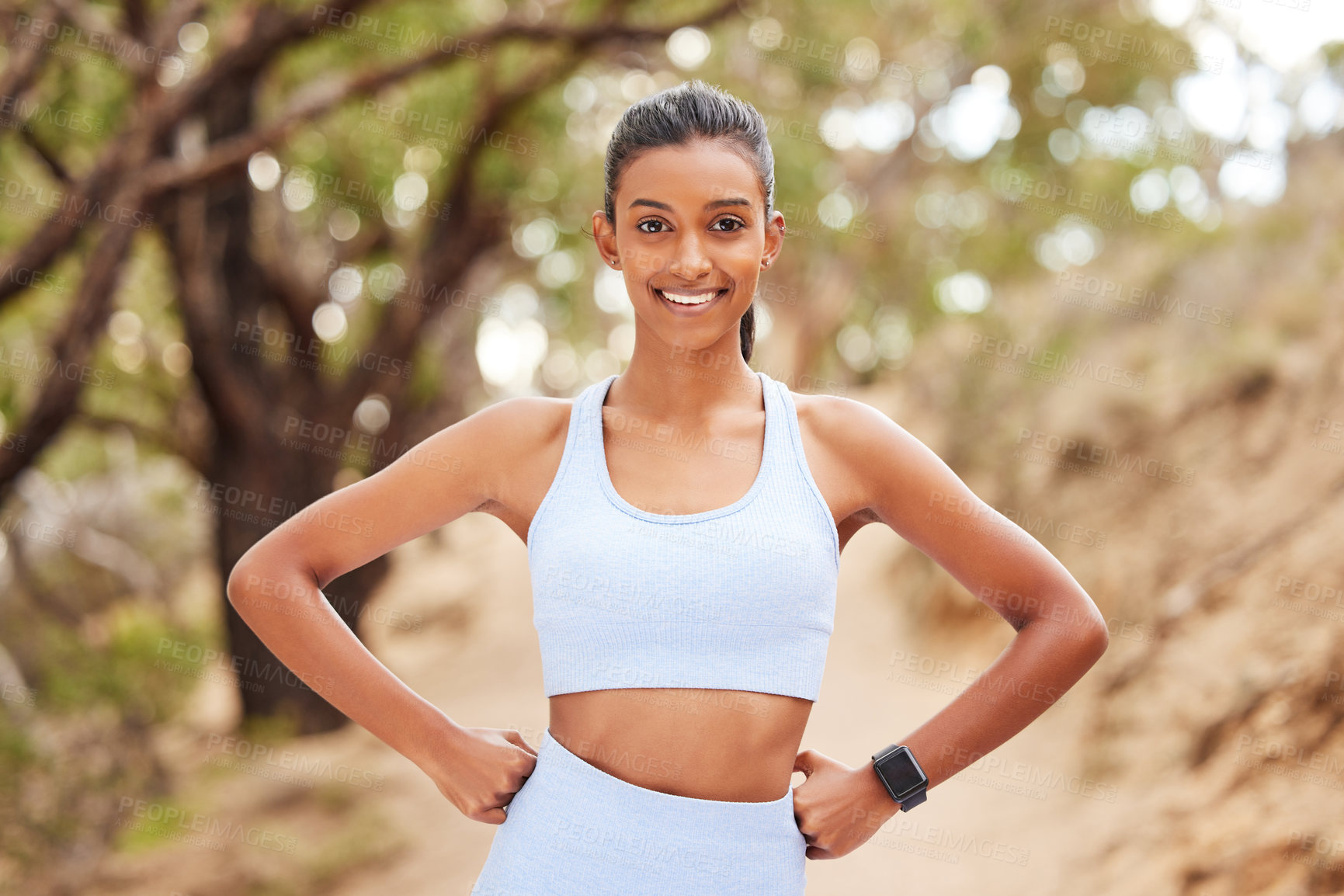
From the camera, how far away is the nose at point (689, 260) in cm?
155

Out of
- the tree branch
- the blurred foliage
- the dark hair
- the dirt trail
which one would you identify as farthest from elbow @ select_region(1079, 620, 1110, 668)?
the tree branch

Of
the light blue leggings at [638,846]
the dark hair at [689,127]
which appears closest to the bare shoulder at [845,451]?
the dark hair at [689,127]

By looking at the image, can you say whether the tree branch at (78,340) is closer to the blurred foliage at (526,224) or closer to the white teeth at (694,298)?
the blurred foliage at (526,224)

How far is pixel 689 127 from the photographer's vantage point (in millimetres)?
1603

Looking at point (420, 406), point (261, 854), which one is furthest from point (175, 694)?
point (420, 406)

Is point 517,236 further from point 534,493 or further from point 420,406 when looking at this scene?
point 534,493

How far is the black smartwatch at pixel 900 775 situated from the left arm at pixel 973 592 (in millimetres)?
17

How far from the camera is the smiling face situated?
1573mm

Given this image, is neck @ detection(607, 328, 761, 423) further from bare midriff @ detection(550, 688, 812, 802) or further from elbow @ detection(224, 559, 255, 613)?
elbow @ detection(224, 559, 255, 613)

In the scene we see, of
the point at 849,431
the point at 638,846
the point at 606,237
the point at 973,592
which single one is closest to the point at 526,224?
the point at 606,237

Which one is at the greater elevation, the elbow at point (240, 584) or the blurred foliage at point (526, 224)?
the blurred foliage at point (526, 224)

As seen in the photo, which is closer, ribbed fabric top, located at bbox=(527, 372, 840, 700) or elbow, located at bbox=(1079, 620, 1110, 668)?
ribbed fabric top, located at bbox=(527, 372, 840, 700)

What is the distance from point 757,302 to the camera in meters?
1.96

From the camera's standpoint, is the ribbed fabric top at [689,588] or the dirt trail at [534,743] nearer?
the ribbed fabric top at [689,588]
